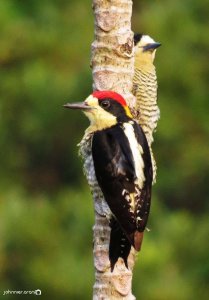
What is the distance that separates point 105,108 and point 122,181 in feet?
1.16

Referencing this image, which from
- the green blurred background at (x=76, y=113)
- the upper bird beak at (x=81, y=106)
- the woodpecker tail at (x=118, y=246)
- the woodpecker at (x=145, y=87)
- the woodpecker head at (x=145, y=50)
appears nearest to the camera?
the upper bird beak at (x=81, y=106)

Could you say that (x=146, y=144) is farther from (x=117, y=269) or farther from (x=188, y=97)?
(x=188, y=97)

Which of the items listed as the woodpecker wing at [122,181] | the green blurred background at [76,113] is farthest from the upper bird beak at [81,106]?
the green blurred background at [76,113]

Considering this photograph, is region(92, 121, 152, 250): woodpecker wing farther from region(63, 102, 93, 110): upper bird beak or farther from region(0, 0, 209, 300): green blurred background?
region(0, 0, 209, 300): green blurred background

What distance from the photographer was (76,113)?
20.8 meters

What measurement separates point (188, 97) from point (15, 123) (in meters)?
2.23

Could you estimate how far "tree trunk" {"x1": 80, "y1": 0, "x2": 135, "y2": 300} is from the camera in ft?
26.9

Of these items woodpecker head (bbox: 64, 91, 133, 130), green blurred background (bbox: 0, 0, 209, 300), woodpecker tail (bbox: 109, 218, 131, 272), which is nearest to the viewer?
woodpecker head (bbox: 64, 91, 133, 130)

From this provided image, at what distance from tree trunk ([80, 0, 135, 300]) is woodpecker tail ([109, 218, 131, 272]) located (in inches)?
1.7

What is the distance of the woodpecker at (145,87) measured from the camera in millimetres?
8938

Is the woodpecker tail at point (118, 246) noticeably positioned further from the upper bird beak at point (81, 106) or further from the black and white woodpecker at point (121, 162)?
the upper bird beak at point (81, 106)

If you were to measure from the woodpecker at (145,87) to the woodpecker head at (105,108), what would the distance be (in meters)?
0.33

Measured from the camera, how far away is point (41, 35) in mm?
22250

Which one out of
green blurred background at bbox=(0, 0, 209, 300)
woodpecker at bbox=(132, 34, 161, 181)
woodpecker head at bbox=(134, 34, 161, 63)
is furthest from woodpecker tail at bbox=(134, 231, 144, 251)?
green blurred background at bbox=(0, 0, 209, 300)
